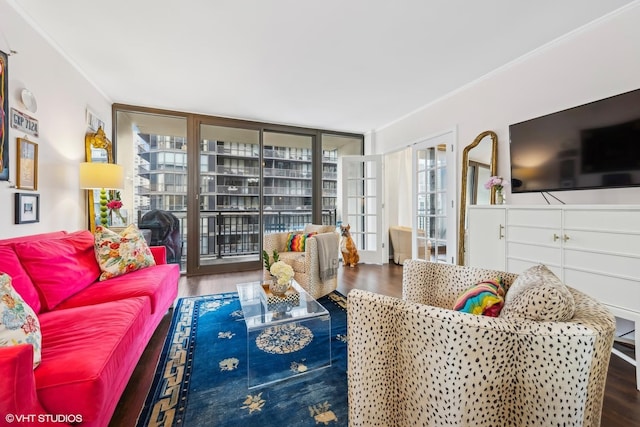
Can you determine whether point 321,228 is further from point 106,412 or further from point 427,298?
point 106,412

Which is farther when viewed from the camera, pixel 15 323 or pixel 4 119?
pixel 4 119

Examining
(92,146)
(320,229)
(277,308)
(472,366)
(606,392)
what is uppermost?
(92,146)

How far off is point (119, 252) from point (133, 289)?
0.54m

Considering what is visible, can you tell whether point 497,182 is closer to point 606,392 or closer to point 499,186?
point 499,186

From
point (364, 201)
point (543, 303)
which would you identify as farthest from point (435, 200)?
point (543, 303)

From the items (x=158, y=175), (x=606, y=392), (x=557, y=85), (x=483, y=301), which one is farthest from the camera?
(x=158, y=175)

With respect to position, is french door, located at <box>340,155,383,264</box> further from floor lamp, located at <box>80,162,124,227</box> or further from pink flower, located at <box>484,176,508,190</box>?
floor lamp, located at <box>80,162,124,227</box>

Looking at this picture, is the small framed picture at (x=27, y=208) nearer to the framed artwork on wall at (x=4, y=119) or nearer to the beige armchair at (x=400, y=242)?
the framed artwork on wall at (x=4, y=119)

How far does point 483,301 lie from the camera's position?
0.99 m

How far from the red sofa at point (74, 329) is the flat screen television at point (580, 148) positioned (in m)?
3.05

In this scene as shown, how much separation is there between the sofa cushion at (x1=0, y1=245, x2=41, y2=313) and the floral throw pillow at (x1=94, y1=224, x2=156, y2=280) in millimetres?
606

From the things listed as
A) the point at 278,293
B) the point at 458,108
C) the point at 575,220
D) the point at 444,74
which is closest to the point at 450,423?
the point at 278,293

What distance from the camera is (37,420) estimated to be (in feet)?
2.61

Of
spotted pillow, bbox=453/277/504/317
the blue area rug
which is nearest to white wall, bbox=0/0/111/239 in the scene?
the blue area rug
